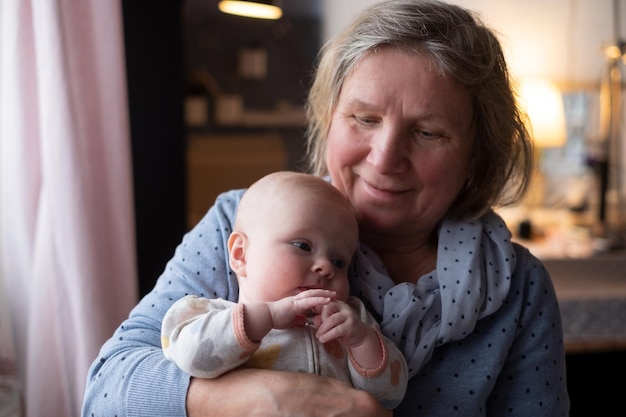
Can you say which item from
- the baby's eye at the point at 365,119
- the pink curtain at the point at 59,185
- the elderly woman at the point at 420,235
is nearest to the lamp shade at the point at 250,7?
the pink curtain at the point at 59,185

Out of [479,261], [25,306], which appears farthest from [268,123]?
[479,261]

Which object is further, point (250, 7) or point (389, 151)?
point (250, 7)

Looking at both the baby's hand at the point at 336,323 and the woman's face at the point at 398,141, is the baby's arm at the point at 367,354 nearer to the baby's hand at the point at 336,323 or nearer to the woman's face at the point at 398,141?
the baby's hand at the point at 336,323

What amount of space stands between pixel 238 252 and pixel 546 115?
2.65 meters

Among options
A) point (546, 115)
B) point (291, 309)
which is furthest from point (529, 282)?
point (546, 115)

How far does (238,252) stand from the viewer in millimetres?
1105

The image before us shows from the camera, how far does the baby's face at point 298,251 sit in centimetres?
102

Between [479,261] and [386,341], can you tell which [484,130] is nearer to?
[479,261]

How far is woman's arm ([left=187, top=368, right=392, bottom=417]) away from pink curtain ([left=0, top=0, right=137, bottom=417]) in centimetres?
71

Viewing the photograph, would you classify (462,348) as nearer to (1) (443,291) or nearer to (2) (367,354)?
(1) (443,291)

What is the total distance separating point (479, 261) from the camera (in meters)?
1.23

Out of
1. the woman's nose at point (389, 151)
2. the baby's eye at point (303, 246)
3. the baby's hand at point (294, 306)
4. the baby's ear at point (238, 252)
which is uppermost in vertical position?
the woman's nose at point (389, 151)

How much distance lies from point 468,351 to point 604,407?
6.07ft

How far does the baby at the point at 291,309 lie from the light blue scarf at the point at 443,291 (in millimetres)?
68
